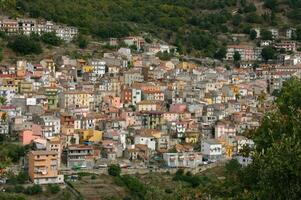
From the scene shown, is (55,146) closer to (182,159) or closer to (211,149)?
(182,159)

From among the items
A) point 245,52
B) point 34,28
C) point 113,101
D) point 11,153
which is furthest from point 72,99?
point 245,52

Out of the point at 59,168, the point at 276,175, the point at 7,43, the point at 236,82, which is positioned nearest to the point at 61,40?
the point at 7,43

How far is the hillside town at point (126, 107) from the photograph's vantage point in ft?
54.5

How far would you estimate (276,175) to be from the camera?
16.4ft

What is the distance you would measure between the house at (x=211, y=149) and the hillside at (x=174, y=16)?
11.3m

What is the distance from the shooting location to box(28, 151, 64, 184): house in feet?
48.6

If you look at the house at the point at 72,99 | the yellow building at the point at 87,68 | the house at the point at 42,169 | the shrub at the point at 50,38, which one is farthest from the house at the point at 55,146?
the shrub at the point at 50,38

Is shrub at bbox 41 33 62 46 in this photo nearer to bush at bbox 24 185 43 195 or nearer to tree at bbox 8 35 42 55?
tree at bbox 8 35 42 55

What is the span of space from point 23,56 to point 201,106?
691 centimetres

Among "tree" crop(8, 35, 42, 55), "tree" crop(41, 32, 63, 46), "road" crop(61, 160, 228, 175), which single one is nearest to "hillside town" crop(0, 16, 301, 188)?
"road" crop(61, 160, 228, 175)

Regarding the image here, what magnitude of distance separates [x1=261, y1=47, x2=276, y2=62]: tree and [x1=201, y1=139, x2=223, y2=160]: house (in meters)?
13.2

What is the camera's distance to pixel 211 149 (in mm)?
17469

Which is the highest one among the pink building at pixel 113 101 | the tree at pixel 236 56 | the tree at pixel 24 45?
the tree at pixel 24 45

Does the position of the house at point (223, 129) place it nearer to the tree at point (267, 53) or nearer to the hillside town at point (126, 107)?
the hillside town at point (126, 107)
